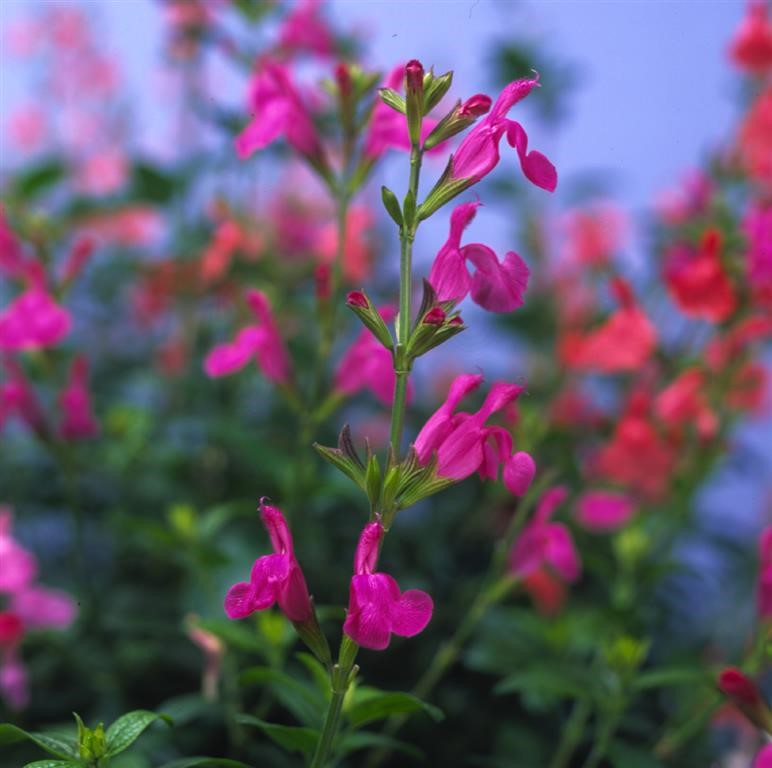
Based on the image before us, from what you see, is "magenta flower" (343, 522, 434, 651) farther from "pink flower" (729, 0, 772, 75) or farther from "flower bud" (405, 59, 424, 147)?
"pink flower" (729, 0, 772, 75)

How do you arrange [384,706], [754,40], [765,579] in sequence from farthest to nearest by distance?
1. [754,40]
2. [765,579]
3. [384,706]

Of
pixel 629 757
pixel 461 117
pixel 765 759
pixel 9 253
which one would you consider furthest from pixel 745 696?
pixel 9 253

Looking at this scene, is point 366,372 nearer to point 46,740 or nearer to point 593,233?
point 46,740

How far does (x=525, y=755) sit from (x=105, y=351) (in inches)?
38.2

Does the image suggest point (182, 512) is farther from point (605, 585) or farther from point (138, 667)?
point (605, 585)

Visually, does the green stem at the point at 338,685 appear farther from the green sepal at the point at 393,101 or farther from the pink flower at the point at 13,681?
the pink flower at the point at 13,681

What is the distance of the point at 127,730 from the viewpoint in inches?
20.8

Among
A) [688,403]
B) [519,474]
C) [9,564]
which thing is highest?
[519,474]

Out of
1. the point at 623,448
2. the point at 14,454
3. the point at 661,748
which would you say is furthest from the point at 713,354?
the point at 14,454

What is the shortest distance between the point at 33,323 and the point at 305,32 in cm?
48

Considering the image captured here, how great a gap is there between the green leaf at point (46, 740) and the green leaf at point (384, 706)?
153 millimetres

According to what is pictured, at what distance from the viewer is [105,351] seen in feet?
5.08

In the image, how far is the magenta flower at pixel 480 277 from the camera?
1.65 ft

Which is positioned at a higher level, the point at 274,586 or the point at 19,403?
the point at 274,586
